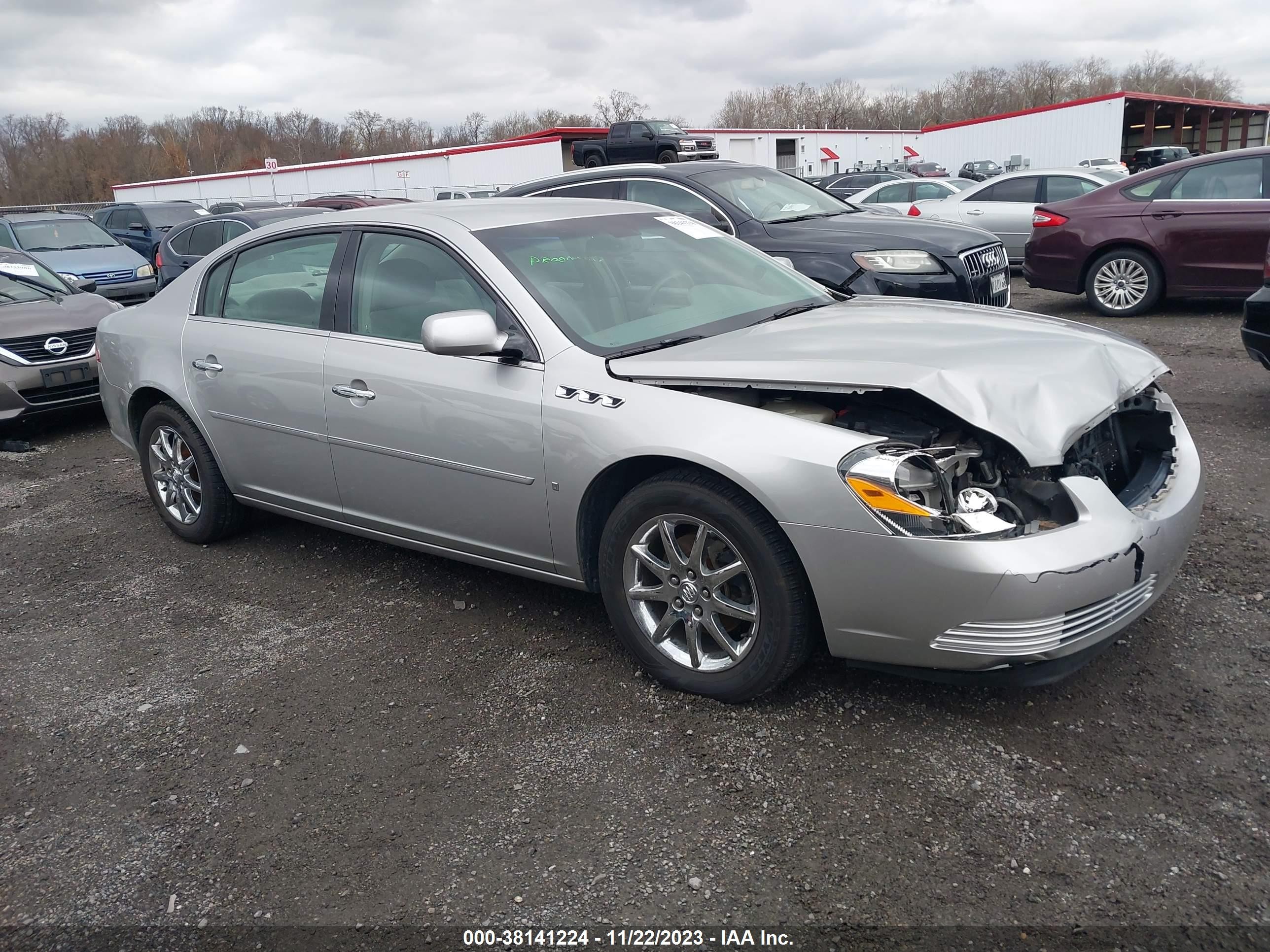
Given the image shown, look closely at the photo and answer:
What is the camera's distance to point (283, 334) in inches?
169

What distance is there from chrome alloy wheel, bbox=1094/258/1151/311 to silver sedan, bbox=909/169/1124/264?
10.9 feet

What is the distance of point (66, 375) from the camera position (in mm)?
7750

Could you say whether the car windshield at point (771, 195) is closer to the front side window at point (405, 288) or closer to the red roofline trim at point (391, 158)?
the front side window at point (405, 288)

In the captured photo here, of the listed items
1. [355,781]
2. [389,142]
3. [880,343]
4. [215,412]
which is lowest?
[355,781]

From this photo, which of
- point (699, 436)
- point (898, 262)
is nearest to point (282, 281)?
point (699, 436)

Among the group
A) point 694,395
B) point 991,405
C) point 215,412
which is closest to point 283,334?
point 215,412

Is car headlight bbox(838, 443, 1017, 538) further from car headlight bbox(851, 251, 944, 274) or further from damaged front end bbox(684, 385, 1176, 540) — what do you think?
car headlight bbox(851, 251, 944, 274)

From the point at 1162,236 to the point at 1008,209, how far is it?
4323 mm

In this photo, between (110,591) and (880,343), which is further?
(110,591)

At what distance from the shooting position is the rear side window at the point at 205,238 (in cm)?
1223

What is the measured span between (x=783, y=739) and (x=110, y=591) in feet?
11.2

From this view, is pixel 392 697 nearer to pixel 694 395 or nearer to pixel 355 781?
pixel 355 781

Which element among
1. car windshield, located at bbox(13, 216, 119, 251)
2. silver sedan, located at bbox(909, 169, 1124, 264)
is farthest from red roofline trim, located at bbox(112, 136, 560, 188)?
silver sedan, located at bbox(909, 169, 1124, 264)

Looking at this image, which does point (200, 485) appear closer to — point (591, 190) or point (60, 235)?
point (591, 190)
